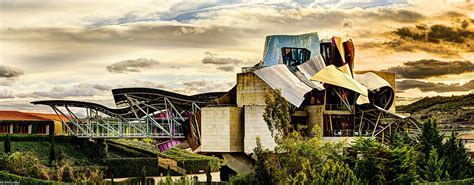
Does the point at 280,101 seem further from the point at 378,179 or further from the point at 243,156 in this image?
the point at 378,179

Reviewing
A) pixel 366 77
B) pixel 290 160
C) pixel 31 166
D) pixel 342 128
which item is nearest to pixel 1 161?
pixel 31 166

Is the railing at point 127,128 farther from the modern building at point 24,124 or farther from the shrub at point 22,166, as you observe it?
the shrub at point 22,166

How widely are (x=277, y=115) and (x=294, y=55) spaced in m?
15.7

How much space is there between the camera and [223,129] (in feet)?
194

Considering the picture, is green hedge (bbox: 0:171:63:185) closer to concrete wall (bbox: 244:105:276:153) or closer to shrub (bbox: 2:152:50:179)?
shrub (bbox: 2:152:50:179)

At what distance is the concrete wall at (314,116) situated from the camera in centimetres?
6155

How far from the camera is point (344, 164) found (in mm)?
42188

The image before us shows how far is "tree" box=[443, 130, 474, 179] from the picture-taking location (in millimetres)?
49469

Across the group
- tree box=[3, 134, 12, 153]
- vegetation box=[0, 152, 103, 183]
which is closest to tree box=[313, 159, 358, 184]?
vegetation box=[0, 152, 103, 183]

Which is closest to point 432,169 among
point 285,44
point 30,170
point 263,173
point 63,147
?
point 263,173

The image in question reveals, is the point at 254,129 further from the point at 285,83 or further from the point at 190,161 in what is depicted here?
the point at 190,161

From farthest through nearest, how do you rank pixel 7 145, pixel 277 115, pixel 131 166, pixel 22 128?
pixel 22 128
pixel 131 166
pixel 7 145
pixel 277 115

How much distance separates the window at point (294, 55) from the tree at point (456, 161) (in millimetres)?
19920

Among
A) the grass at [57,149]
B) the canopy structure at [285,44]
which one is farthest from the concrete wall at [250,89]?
the grass at [57,149]
